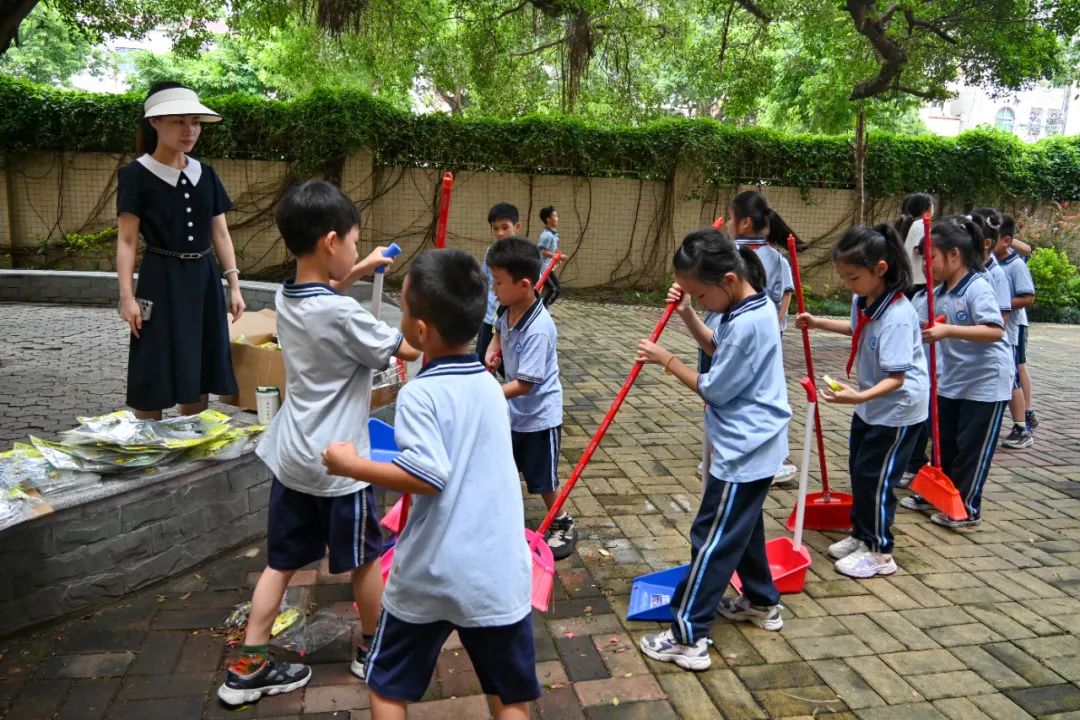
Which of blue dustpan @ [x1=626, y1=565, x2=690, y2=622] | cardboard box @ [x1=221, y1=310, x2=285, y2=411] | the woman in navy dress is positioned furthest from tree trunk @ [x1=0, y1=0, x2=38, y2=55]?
blue dustpan @ [x1=626, y1=565, x2=690, y2=622]

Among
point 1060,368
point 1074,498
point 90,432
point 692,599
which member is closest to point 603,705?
point 692,599

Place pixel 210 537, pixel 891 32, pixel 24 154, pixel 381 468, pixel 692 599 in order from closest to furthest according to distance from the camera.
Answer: pixel 381 468, pixel 692 599, pixel 210 537, pixel 891 32, pixel 24 154

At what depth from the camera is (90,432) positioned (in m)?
2.99

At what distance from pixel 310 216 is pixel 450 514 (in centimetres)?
103

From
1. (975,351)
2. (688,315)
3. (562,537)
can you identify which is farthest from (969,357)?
(562,537)

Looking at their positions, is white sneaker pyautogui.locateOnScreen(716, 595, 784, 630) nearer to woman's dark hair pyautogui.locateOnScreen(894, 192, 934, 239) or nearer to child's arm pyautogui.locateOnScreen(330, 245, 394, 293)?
child's arm pyautogui.locateOnScreen(330, 245, 394, 293)

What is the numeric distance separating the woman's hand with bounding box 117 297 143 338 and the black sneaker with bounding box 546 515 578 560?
1.97 m

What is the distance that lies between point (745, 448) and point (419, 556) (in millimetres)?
1280

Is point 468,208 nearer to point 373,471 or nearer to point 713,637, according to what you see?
point 713,637

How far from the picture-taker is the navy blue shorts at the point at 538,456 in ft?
10.8

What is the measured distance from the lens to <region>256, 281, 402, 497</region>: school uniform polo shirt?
2.24 m

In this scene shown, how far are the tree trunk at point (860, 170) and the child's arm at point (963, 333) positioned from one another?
8.57 m

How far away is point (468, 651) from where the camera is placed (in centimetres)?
187

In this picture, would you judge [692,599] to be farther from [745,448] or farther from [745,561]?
[745,448]
